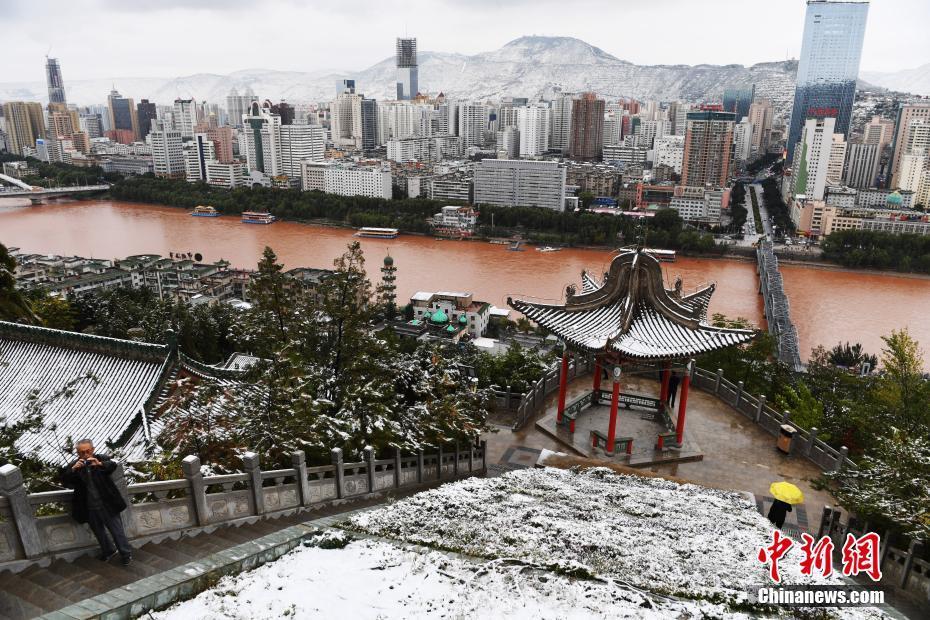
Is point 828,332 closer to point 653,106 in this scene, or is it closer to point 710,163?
point 710,163

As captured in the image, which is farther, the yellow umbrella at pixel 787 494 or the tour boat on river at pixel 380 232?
the tour boat on river at pixel 380 232

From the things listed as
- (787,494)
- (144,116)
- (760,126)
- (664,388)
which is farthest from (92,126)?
(787,494)

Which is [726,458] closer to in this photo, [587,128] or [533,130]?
[587,128]

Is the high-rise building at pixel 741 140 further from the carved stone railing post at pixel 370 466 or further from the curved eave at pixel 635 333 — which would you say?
the carved stone railing post at pixel 370 466

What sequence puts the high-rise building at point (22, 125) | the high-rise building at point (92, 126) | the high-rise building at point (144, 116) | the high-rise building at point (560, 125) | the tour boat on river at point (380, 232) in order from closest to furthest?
the tour boat on river at point (380, 232) → the high-rise building at point (560, 125) → the high-rise building at point (22, 125) → the high-rise building at point (144, 116) → the high-rise building at point (92, 126)

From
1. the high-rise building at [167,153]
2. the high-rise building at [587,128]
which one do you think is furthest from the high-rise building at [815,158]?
the high-rise building at [167,153]
